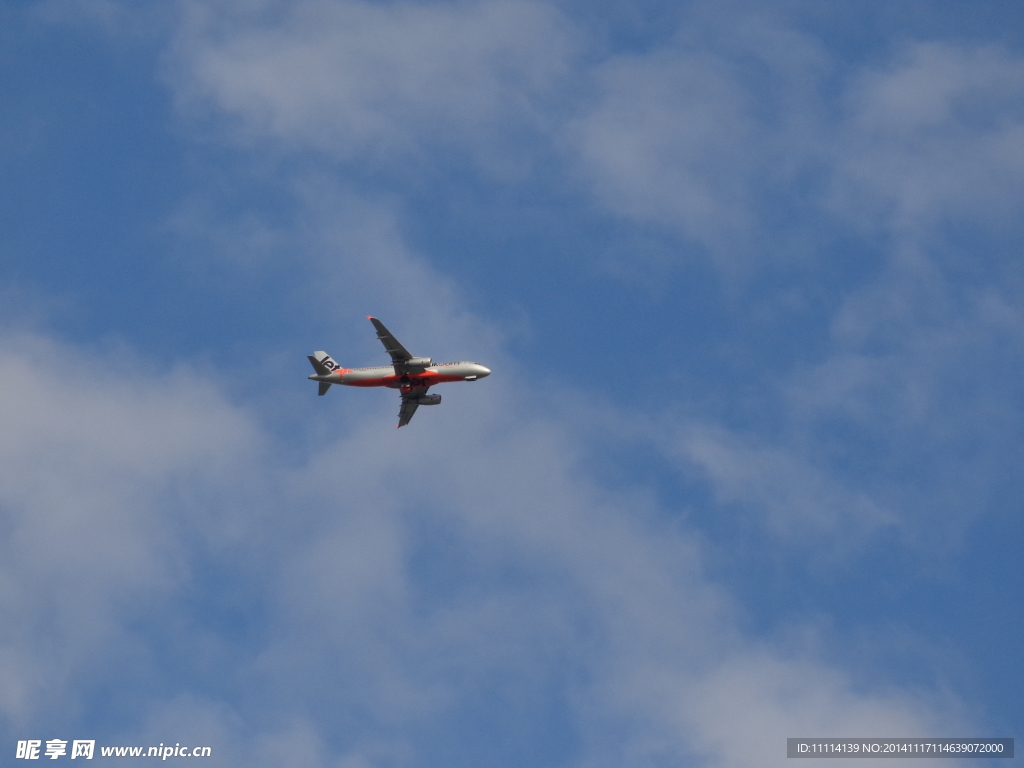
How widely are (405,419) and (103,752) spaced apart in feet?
201

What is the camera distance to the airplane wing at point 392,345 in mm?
155375

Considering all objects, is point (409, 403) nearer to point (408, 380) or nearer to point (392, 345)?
point (408, 380)

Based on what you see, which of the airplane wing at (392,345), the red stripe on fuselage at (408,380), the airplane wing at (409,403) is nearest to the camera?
the airplane wing at (392,345)

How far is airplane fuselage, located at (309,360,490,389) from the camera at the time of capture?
16288cm

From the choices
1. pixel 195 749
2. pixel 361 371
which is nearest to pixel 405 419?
pixel 361 371

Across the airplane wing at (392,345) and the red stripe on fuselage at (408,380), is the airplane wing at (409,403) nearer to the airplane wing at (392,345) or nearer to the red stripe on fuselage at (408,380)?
the red stripe on fuselage at (408,380)

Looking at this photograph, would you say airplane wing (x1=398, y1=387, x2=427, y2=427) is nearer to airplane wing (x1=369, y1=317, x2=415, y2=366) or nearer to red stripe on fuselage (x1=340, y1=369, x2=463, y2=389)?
red stripe on fuselage (x1=340, y1=369, x2=463, y2=389)

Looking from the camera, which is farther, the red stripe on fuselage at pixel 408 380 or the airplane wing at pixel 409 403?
the airplane wing at pixel 409 403

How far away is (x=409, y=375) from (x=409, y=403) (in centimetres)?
772

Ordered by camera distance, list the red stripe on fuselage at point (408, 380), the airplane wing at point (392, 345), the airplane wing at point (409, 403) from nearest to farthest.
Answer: the airplane wing at point (392, 345) → the red stripe on fuselage at point (408, 380) → the airplane wing at point (409, 403)

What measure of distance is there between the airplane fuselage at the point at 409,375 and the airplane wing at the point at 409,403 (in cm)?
271

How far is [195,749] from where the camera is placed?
414 ft

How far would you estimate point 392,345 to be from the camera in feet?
519

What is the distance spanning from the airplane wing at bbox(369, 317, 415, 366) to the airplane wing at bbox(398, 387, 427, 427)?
6.70m
